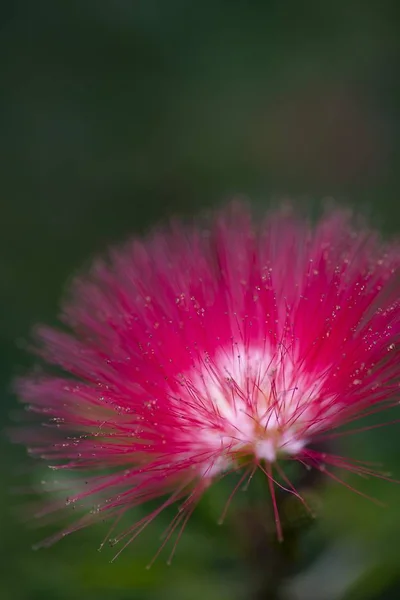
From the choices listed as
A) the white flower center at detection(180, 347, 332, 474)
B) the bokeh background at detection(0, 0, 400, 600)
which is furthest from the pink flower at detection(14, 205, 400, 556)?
the bokeh background at detection(0, 0, 400, 600)

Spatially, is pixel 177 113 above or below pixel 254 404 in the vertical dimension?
above

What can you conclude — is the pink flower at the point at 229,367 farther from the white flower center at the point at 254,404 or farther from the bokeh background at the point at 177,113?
the bokeh background at the point at 177,113

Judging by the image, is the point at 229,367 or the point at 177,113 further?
the point at 177,113

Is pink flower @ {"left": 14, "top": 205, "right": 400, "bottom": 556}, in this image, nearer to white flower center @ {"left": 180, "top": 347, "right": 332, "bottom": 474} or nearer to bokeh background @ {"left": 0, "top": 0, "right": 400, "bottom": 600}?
white flower center @ {"left": 180, "top": 347, "right": 332, "bottom": 474}

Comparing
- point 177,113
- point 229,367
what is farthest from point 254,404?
point 177,113

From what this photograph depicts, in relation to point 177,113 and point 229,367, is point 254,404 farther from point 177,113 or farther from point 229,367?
point 177,113

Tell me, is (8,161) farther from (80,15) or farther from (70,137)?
(80,15)

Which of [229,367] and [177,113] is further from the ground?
[177,113]

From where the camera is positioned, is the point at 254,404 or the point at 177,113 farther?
the point at 177,113
